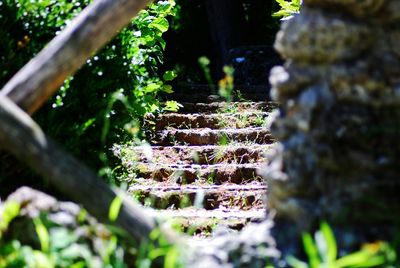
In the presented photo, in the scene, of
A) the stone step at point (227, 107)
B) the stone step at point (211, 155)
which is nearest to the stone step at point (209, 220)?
the stone step at point (211, 155)

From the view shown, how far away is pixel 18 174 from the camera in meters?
3.99

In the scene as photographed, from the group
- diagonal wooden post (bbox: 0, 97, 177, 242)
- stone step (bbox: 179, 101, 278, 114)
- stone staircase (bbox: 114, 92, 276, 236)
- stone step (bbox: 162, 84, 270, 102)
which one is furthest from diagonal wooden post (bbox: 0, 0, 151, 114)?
stone step (bbox: 162, 84, 270, 102)

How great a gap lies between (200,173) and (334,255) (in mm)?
2758

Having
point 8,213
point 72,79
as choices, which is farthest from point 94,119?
point 8,213

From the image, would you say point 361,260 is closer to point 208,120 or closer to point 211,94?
point 208,120

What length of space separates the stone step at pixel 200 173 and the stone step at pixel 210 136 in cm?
55

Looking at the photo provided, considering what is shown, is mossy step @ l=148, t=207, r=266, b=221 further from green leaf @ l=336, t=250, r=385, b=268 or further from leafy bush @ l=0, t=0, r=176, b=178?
green leaf @ l=336, t=250, r=385, b=268

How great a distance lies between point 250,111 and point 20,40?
3003mm

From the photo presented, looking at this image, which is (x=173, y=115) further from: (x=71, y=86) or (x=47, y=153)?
(x=47, y=153)

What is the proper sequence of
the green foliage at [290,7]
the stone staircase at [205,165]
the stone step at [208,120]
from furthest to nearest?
the stone step at [208,120] < the green foliage at [290,7] < the stone staircase at [205,165]

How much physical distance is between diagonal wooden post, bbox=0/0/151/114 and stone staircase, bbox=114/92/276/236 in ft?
3.32

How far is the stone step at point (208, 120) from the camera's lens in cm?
640

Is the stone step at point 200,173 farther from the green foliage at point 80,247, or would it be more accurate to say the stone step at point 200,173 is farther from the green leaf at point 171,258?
the green leaf at point 171,258

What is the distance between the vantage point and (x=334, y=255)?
2.62m
